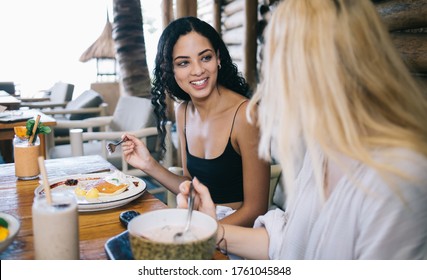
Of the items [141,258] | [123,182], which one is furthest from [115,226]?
[141,258]

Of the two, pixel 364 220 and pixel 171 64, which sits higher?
pixel 171 64

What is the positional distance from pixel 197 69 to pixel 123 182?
0.67m

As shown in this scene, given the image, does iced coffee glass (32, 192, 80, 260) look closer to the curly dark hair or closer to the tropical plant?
the curly dark hair

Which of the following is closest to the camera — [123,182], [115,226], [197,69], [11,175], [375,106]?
[375,106]

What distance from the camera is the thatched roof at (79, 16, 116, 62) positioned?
9094 millimetres

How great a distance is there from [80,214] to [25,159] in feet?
1.69

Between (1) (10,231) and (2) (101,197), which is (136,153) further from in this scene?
(1) (10,231)

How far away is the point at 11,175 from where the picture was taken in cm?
173

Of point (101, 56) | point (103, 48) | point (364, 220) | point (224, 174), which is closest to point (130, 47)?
point (224, 174)

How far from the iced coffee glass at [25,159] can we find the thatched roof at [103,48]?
7.80m

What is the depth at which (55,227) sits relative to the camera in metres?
0.87

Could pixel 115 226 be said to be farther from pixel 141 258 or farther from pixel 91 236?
pixel 141 258
